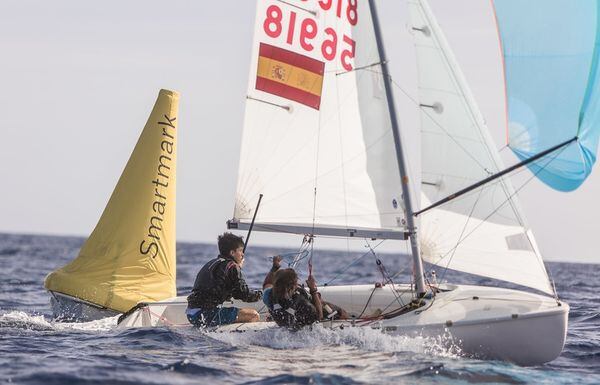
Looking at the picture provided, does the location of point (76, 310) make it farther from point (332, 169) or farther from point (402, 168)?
point (402, 168)

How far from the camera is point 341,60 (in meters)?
12.3

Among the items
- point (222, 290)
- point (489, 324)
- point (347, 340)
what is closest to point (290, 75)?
point (222, 290)

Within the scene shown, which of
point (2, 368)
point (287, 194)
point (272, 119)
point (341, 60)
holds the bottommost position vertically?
point (2, 368)

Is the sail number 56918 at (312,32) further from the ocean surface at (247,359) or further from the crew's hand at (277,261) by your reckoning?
the ocean surface at (247,359)

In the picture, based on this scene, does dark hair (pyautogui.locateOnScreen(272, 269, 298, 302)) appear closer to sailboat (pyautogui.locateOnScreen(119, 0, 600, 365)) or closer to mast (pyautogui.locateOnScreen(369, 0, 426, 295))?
sailboat (pyautogui.locateOnScreen(119, 0, 600, 365))

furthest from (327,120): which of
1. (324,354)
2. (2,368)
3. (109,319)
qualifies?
(2,368)

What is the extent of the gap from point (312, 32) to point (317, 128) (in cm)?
126

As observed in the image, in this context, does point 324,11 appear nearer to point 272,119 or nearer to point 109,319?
point 272,119

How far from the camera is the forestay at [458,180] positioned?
11.2m

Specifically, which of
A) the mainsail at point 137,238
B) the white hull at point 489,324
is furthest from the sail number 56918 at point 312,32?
the white hull at point 489,324

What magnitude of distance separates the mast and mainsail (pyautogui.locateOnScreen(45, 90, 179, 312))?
4.39m

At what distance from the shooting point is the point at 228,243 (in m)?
11.8

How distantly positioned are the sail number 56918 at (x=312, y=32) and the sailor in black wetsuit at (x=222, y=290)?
2.70 metres

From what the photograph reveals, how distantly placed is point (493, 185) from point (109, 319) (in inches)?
230
